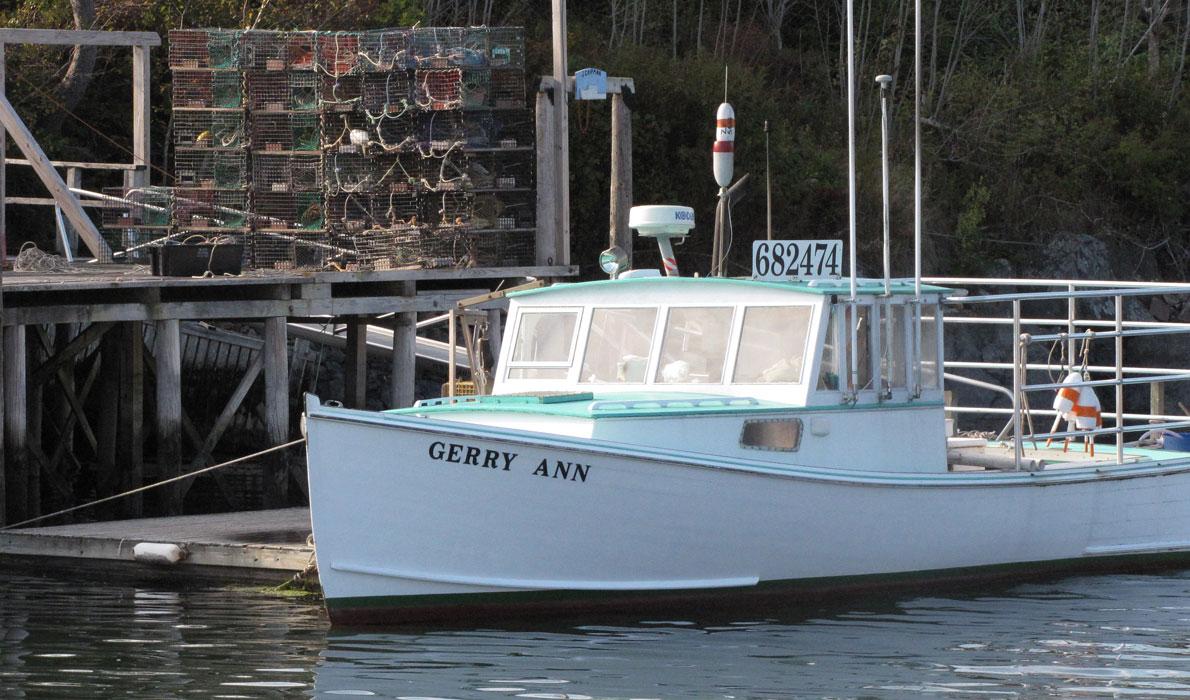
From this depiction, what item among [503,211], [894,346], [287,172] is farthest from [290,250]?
[894,346]

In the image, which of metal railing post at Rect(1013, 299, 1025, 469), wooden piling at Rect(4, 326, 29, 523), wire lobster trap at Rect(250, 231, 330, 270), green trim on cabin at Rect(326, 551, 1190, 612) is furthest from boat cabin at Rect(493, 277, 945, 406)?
wire lobster trap at Rect(250, 231, 330, 270)

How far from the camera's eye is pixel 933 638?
1011cm

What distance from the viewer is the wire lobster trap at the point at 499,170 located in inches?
675

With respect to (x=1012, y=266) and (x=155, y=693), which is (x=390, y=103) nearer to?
(x=155, y=693)

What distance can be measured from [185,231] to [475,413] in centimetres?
817

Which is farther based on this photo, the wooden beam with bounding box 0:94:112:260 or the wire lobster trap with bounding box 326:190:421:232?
the wire lobster trap with bounding box 326:190:421:232

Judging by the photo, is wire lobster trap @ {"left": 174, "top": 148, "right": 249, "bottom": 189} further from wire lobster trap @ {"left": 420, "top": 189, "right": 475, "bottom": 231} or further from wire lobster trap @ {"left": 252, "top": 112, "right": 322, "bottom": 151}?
wire lobster trap @ {"left": 420, "top": 189, "right": 475, "bottom": 231}

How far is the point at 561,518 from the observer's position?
10008mm

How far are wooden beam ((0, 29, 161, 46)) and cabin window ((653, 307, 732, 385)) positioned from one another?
813cm

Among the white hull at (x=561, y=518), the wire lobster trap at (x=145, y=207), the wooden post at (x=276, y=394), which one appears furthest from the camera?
the wire lobster trap at (x=145, y=207)

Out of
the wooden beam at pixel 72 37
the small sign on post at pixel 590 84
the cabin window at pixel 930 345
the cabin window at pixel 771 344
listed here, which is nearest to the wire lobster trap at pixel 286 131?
the wooden beam at pixel 72 37

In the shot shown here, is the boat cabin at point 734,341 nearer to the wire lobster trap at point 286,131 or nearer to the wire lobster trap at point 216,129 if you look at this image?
the wire lobster trap at point 286,131

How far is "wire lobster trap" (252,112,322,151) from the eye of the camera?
58.7ft

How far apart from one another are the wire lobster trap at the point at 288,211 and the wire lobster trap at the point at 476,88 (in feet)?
6.89
